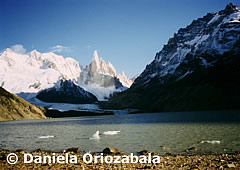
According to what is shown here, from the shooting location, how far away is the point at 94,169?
18.5 meters

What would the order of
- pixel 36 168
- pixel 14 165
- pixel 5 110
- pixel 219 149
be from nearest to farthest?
pixel 36 168 → pixel 14 165 → pixel 219 149 → pixel 5 110

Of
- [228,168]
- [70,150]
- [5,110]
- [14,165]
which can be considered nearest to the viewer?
[228,168]

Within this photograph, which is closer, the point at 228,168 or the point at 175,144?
the point at 228,168

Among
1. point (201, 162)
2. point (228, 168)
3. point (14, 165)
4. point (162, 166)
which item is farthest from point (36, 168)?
point (228, 168)

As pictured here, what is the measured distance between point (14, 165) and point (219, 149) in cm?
2400

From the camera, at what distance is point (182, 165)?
755 inches

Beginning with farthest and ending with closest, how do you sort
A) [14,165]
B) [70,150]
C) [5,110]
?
[5,110], [70,150], [14,165]

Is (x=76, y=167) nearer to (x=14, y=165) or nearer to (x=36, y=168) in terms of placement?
(x=36, y=168)

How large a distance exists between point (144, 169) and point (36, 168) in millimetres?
9479

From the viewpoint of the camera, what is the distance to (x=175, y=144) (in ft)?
108

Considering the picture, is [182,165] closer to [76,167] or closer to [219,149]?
[76,167]

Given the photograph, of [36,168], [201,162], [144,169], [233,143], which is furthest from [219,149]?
[36,168]

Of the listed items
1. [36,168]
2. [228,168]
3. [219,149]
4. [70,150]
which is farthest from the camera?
[70,150]

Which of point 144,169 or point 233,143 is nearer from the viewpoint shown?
point 144,169
